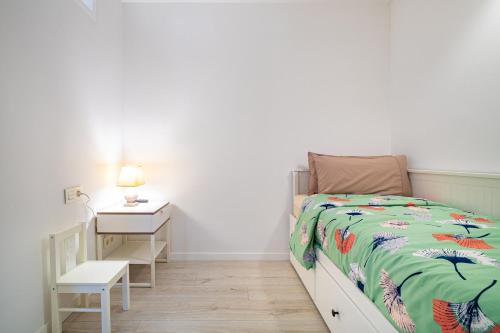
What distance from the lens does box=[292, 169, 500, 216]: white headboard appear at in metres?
1.58

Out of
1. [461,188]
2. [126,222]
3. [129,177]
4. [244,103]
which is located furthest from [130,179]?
[461,188]

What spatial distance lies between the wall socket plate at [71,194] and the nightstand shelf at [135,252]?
635 millimetres

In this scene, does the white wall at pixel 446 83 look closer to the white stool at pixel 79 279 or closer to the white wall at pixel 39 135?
the white stool at pixel 79 279

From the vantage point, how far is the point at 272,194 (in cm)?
265

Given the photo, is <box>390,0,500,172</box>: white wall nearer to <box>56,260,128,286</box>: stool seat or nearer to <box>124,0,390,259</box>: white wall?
<box>124,0,390,259</box>: white wall

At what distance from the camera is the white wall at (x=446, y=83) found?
1651 millimetres

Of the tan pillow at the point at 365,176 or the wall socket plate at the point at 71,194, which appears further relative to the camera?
the tan pillow at the point at 365,176

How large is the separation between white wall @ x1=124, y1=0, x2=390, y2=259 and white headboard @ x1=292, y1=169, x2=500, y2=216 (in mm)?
600

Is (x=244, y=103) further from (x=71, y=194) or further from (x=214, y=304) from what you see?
(x=214, y=304)

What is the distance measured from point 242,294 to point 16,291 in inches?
50.1

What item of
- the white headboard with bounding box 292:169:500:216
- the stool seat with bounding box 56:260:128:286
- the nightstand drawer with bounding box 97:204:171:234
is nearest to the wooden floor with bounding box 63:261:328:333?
the stool seat with bounding box 56:260:128:286

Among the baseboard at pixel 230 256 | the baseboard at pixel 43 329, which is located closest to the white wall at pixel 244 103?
the baseboard at pixel 230 256

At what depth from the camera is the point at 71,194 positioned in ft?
5.73

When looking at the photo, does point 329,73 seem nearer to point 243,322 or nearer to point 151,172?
point 151,172
